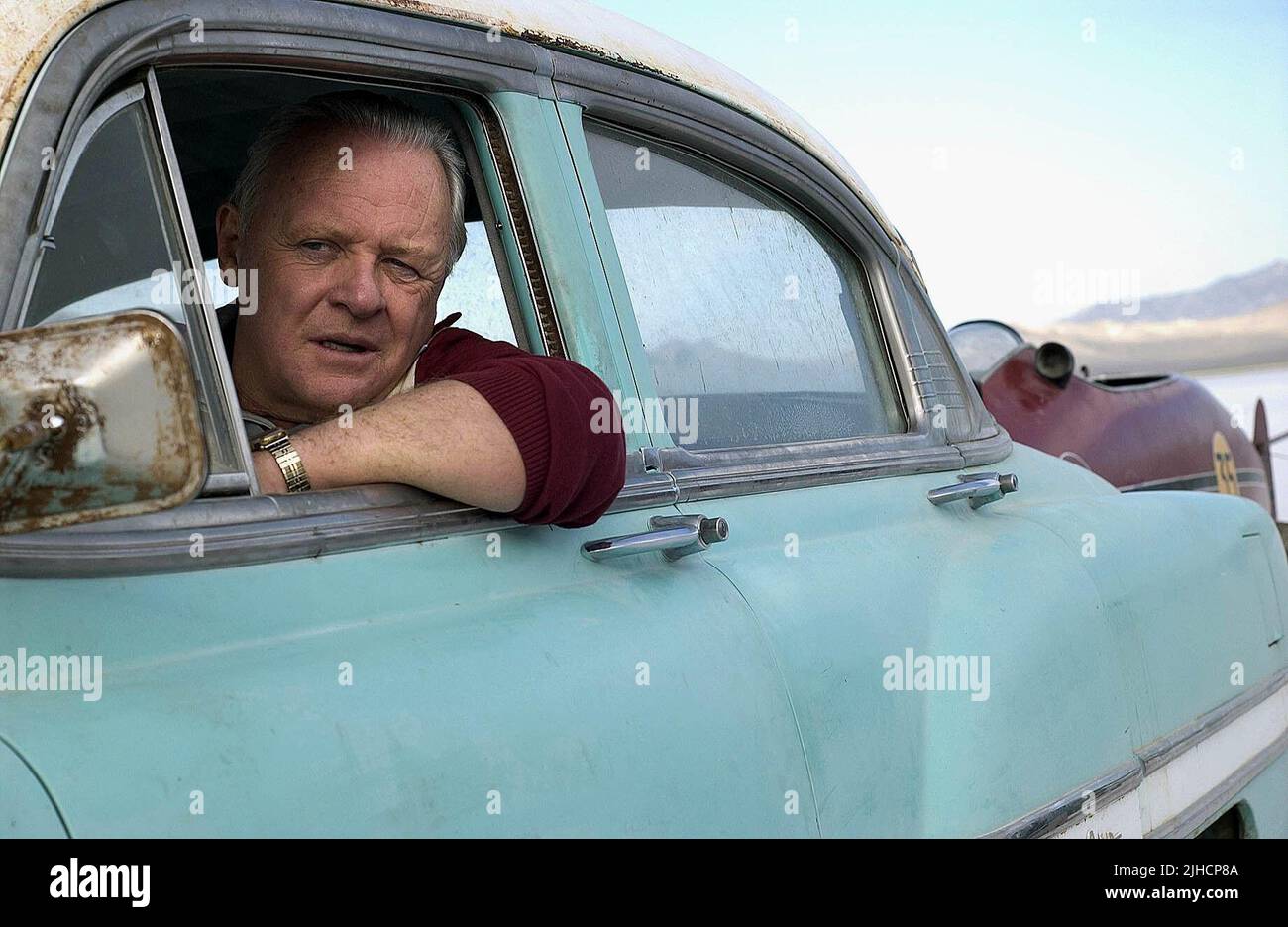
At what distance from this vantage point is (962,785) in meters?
2.06

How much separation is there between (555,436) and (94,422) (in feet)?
2.55

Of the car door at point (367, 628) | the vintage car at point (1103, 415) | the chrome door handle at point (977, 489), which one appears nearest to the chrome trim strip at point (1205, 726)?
the chrome door handle at point (977, 489)

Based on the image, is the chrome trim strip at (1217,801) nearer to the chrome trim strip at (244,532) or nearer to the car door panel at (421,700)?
the car door panel at (421,700)

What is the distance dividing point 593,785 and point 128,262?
81 cm

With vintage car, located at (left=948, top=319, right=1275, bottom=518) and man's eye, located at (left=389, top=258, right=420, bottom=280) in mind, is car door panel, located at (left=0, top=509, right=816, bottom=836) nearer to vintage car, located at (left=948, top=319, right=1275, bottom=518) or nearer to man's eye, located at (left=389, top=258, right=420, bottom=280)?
man's eye, located at (left=389, top=258, right=420, bottom=280)

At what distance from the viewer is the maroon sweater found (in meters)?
1.69

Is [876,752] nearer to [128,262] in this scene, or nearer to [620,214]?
[620,214]

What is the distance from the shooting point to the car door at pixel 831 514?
1970 mm

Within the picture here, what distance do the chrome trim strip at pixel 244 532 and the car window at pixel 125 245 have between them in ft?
0.27

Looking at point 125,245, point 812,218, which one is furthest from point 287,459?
point 812,218

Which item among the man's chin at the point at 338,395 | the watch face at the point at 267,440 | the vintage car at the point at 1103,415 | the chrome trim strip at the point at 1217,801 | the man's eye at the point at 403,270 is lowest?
the chrome trim strip at the point at 1217,801

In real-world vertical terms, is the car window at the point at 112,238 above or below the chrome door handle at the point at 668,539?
above

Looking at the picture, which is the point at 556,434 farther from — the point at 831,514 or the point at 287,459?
the point at 831,514
